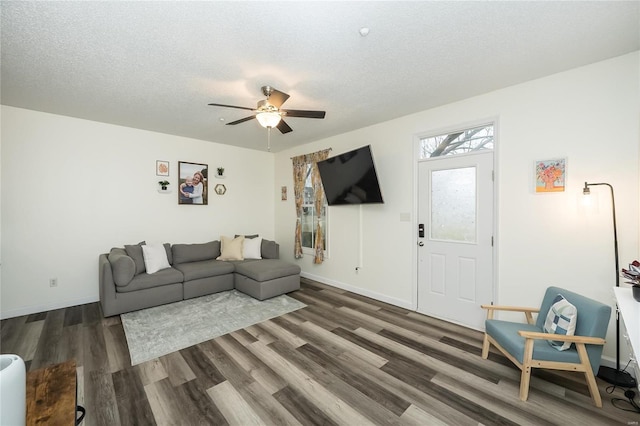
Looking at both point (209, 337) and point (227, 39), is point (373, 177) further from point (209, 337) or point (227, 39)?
point (209, 337)

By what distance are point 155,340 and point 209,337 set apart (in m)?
0.55

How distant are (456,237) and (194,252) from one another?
416 cm

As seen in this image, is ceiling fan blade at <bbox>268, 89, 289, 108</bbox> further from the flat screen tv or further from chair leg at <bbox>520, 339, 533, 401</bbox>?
chair leg at <bbox>520, 339, 533, 401</bbox>

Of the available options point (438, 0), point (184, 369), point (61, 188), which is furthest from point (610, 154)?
point (61, 188)

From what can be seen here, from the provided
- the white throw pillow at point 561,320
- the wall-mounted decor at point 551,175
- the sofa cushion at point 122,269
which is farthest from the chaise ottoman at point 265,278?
the wall-mounted decor at point 551,175

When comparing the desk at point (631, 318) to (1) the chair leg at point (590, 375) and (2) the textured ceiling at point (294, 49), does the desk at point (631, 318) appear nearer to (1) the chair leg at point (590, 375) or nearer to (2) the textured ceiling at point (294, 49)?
(1) the chair leg at point (590, 375)

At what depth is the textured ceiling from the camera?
1.83m

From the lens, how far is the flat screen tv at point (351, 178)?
12.6 feet

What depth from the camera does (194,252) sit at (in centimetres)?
472

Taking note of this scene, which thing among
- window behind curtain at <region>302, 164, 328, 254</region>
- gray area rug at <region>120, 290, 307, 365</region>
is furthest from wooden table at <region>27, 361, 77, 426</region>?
window behind curtain at <region>302, 164, 328, 254</region>

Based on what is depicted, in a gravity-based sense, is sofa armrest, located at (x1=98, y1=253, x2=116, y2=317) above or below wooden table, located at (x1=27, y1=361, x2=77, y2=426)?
below

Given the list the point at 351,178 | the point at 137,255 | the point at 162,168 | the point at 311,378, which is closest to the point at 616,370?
the point at 311,378

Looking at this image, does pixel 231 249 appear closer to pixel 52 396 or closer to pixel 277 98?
pixel 277 98

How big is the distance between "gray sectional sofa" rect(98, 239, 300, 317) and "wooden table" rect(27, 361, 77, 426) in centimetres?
265
